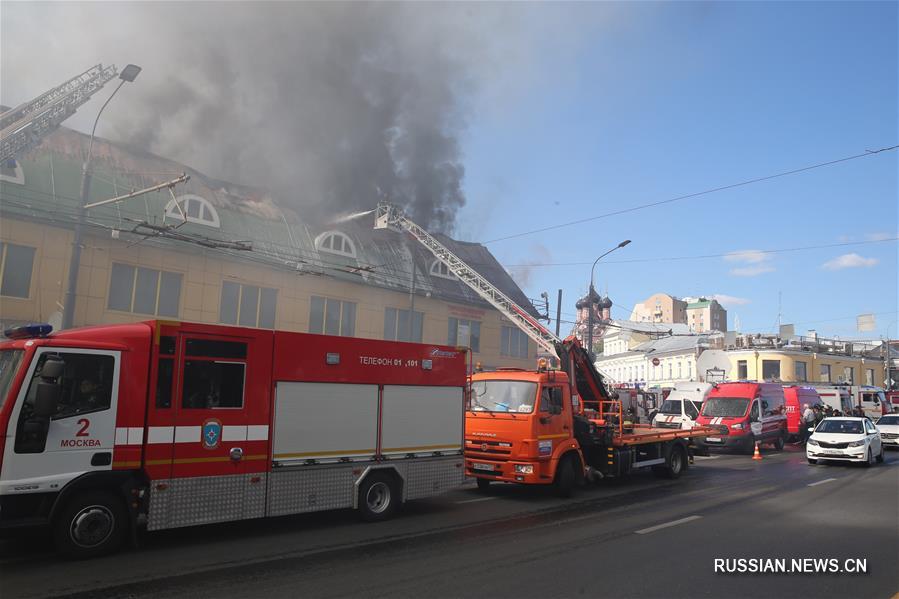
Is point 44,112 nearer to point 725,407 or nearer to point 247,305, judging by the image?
point 247,305

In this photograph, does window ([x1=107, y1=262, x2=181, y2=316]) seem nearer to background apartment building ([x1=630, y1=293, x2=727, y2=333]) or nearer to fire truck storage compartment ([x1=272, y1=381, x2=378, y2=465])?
fire truck storage compartment ([x1=272, y1=381, x2=378, y2=465])

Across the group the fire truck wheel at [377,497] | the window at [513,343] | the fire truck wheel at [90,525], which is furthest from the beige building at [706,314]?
the fire truck wheel at [90,525]

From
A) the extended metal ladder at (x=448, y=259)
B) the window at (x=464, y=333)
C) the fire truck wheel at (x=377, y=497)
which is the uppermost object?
the extended metal ladder at (x=448, y=259)

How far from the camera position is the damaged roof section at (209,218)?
19688 mm

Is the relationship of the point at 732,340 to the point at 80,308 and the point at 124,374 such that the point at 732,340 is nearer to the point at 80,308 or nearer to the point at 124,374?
the point at 80,308

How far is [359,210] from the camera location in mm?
28188

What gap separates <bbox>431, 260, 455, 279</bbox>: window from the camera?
3281cm

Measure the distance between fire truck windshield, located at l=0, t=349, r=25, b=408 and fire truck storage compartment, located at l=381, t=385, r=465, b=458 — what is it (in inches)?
172

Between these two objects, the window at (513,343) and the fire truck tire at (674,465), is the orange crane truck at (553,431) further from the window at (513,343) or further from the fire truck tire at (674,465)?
the window at (513,343)

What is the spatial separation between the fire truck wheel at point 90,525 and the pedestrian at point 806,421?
27.0 meters

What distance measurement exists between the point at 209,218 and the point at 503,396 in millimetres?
17163

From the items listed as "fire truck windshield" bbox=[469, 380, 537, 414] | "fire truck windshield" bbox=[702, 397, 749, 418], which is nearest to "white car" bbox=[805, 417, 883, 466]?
"fire truck windshield" bbox=[702, 397, 749, 418]

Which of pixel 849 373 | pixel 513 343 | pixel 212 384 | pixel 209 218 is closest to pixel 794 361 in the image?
pixel 849 373

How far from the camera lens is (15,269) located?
1905 cm
